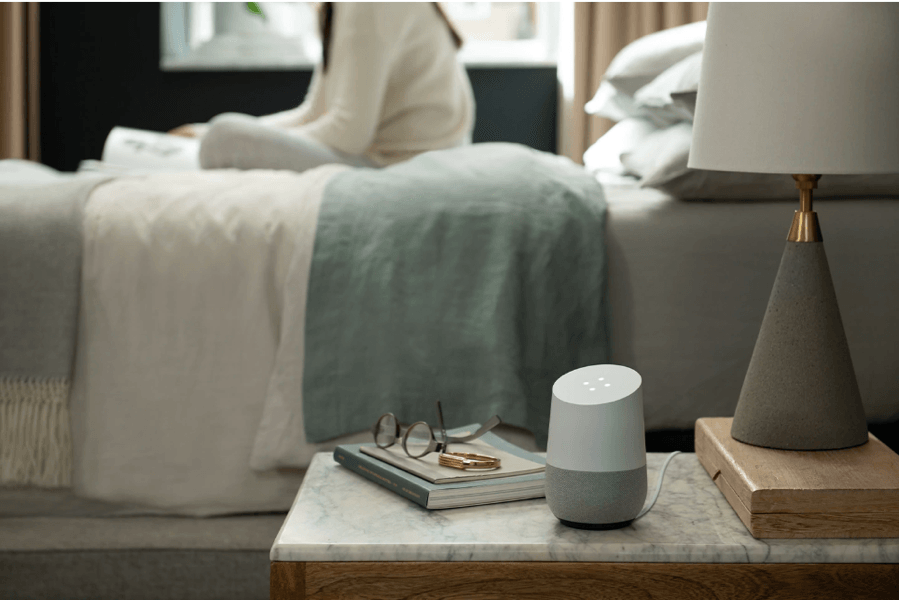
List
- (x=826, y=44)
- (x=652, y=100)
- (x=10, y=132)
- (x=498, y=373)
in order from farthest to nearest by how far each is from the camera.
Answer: (x=10, y=132)
(x=652, y=100)
(x=498, y=373)
(x=826, y=44)

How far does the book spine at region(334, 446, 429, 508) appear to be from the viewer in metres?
0.79

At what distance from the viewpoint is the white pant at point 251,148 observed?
1.78 meters

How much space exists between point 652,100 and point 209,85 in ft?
8.72

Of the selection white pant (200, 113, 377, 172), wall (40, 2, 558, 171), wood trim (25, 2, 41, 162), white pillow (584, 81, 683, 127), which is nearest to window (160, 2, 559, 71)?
wall (40, 2, 558, 171)

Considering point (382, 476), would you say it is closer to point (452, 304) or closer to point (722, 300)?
point (452, 304)

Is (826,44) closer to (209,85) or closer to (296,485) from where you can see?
(296,485)

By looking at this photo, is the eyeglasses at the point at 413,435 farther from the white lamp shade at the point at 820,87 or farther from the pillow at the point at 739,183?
the pillow at the point at 739,183

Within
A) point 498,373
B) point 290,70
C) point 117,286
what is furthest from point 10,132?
point 498,373

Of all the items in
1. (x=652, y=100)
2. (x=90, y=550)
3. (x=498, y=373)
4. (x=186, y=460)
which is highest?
(x=652, y=100)

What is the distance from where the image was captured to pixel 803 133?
79 centimetres

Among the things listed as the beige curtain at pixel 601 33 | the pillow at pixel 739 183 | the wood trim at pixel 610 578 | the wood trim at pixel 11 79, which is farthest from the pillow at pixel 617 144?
the wood trim at pixel 11 79

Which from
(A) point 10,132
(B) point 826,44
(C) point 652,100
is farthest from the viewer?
(A) point 10,132

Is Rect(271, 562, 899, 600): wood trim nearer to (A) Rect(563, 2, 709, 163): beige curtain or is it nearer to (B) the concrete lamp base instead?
(B) the concrete lamp base

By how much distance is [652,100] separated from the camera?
5.58ft
